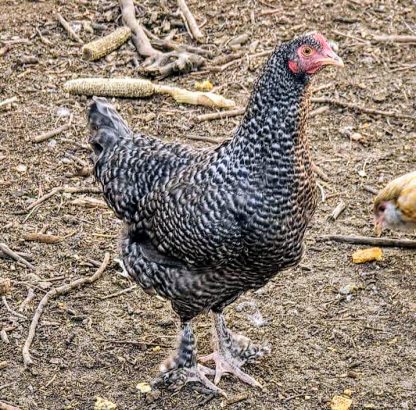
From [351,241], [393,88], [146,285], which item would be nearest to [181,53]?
[393,88]

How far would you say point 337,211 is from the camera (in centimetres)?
739

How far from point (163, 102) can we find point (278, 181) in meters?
3.80

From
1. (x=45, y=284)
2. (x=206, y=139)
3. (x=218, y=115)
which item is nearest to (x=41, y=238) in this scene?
(x=45, y=284)

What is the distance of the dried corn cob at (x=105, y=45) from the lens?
9.09 m

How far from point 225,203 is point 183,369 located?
4.75 feet

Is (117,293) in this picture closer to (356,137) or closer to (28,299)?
(28,299)

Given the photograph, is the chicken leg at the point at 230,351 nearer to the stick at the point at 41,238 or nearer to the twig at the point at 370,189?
the stick at the point at 41,238

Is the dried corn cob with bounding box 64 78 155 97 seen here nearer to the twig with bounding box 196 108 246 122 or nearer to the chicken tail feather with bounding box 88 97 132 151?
the twig with bounding box 196 108 246 122

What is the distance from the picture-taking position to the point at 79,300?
21.7 ft

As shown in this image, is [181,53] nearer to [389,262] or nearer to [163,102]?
[163,102]

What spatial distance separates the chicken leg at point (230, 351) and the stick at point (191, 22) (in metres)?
4.20

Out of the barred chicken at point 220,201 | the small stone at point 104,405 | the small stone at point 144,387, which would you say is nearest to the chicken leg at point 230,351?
the barred chicken at point 220,201

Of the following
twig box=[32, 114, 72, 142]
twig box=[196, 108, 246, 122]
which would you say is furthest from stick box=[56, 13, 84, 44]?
twig box=[196, 108, 246, 122]

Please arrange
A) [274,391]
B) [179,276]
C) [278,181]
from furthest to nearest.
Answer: [274,391] < [179,276] < [278,181]
